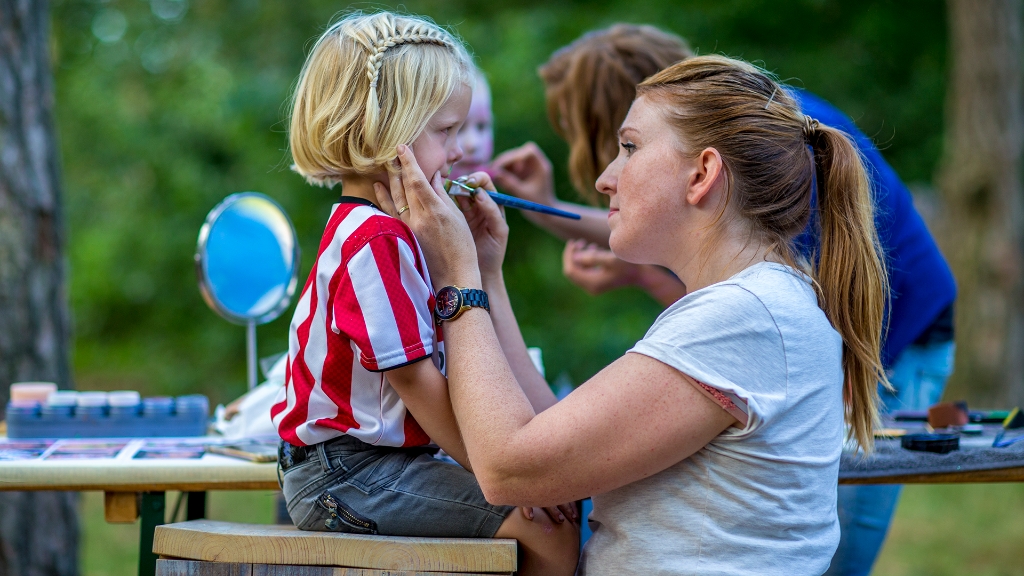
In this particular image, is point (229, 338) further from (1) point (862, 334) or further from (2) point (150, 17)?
(1) point (862, 334)

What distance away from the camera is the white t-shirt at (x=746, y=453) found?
1.33 meters

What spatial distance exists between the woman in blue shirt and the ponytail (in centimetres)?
33

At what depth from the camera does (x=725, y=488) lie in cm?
137

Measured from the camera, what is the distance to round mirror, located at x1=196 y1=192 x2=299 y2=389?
223 centimetres

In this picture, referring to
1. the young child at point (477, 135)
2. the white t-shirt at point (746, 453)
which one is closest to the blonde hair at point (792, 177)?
the white t-shirt at point (746, 453)

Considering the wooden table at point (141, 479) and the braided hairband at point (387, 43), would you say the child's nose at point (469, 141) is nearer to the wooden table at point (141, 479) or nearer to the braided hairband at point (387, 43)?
the braided hairband at point (387, 43)

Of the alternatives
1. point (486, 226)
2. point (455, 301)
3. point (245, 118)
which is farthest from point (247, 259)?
point (245, 118)

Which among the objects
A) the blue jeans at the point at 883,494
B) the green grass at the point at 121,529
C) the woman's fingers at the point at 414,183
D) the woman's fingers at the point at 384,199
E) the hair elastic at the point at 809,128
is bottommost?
the green grass at the point at 121,529

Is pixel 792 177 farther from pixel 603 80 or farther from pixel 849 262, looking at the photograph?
pixel 603 80

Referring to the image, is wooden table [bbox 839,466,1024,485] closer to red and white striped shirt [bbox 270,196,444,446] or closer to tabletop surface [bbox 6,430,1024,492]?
tabletop surface [bbox 6,430,1024,492]

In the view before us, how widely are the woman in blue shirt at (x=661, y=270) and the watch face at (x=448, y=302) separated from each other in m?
0.93

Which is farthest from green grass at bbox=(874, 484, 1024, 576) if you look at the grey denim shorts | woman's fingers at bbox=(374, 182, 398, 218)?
woman's fingers at bbox=(374, 182, 398, 218)

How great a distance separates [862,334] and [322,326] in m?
0.91

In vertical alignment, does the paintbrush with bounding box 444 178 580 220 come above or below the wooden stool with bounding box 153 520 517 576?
above
